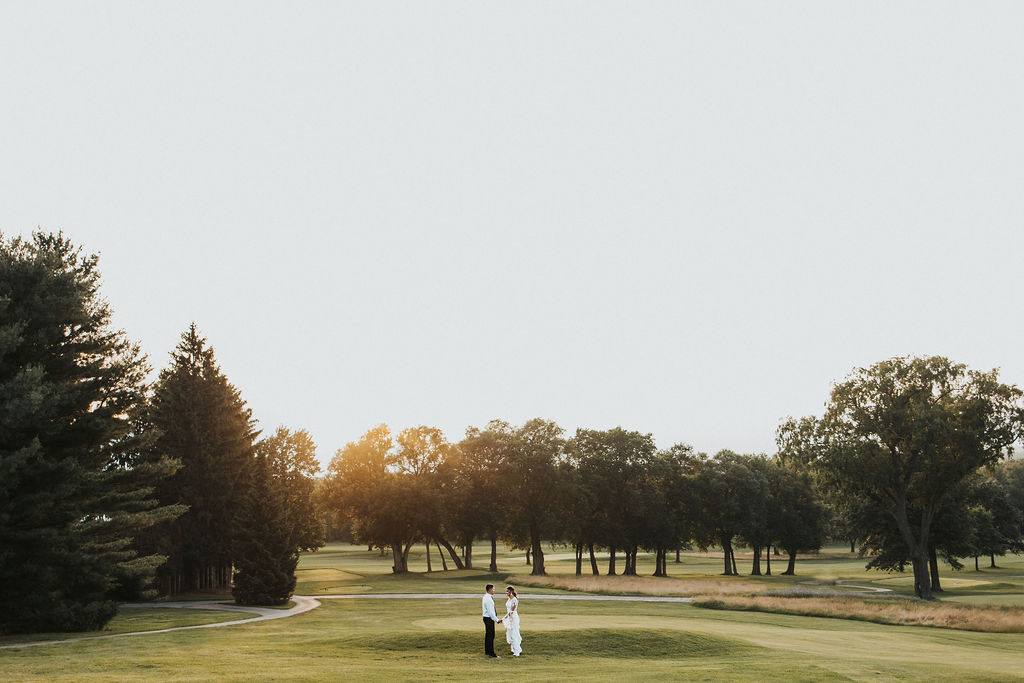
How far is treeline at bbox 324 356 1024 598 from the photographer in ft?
157

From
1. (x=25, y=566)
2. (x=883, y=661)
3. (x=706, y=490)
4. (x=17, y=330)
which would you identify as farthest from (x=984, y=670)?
(x=706, y=490)

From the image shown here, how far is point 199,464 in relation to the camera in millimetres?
47719

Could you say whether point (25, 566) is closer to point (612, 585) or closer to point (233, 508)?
point (233, 508)

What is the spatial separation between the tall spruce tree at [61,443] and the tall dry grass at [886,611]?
29.6 m

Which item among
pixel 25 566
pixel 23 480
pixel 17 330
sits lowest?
pixel 25 566

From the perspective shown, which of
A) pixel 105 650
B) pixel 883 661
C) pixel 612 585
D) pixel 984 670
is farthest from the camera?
pixel 612 585

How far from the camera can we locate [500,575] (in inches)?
2510

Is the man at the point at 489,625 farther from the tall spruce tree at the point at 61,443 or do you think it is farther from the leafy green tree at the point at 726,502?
the leafy green tree at the point at 726,502

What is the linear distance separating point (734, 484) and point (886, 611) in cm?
4256

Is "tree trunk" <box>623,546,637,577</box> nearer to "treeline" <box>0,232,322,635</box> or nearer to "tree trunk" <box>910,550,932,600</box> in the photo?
"tree trunk" <box>910,550,932,600</box>

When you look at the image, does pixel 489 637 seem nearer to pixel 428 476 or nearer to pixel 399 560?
pixel 428 476

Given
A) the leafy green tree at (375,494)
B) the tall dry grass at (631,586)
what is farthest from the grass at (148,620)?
the leafy green tree at (375,494)

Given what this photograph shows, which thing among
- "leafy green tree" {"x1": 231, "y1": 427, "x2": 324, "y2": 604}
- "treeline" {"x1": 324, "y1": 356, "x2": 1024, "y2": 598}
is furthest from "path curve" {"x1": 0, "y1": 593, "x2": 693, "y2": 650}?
"treeline" {"x1": 324, "y1": 356, "x2": 1024, "y2": 598}

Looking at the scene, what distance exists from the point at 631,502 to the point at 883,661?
166 feet
